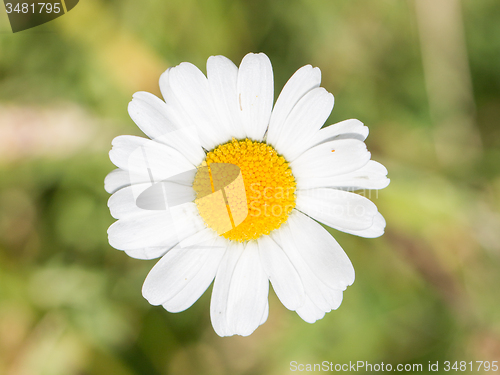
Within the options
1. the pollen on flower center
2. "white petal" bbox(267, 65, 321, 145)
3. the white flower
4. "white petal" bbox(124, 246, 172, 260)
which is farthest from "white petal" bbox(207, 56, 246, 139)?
"white petal" bbox(124, 246, 172, 260)

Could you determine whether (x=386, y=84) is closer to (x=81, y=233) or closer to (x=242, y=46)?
(x=242, y=46)

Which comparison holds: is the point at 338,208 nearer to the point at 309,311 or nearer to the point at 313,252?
the point at 313,252

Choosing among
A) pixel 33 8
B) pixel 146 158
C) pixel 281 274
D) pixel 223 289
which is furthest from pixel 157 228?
pixel 33 8

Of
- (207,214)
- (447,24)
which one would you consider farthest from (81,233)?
(447,24)

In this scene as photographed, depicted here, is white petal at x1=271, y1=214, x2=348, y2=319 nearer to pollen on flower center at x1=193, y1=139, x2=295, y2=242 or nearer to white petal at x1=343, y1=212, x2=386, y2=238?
pollen on flower center at x1=193, y1=139, x2=295, y2=242
